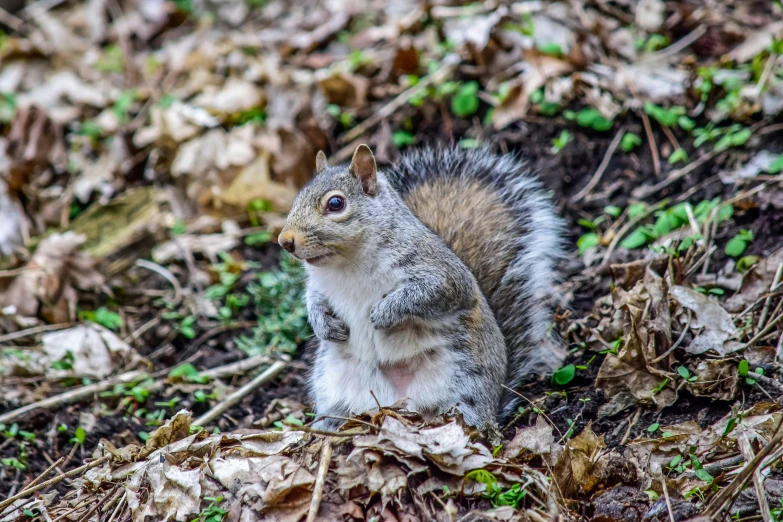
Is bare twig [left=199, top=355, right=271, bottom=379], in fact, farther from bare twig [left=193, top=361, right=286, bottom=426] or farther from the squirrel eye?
the squirrel eye

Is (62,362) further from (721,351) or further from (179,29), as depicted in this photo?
(179,29)

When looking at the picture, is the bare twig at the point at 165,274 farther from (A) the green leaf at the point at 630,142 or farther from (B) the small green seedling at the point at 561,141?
(A) the green leaf at the point at 630,142

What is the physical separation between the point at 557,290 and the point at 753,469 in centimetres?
169

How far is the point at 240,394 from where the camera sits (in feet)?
11.9

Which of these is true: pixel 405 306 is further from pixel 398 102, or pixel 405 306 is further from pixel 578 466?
pixel 398 102

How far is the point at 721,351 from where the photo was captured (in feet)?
9.85

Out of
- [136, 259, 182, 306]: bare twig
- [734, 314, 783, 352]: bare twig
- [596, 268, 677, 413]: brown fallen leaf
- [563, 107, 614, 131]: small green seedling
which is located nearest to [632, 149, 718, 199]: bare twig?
[563, 107, 614, 131]: small green seedling

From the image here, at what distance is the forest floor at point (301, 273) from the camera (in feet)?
8.16

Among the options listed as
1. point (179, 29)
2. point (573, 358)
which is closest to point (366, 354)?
point (573, 358)

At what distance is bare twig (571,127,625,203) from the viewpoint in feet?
14.3

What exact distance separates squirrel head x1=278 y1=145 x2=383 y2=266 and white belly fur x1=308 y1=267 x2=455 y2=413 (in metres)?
0.14

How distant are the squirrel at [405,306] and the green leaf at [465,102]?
174 centimetres

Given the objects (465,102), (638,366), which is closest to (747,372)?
(638,366)

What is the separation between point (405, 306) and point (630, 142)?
2172mm
